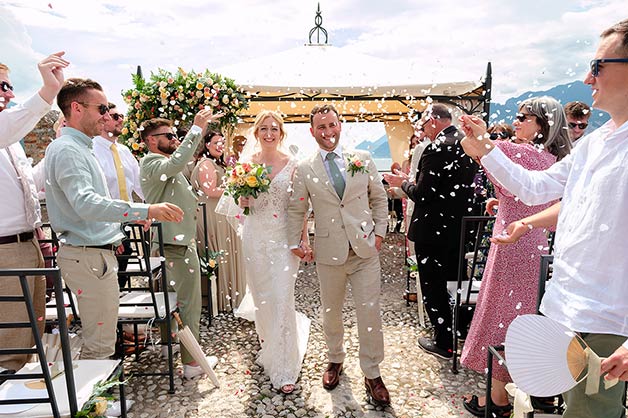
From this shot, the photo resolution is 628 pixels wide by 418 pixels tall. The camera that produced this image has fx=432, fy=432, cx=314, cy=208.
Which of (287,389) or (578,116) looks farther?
(578,116)

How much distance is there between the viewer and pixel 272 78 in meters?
7.90

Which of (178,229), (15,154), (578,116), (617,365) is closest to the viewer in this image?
(617,365)

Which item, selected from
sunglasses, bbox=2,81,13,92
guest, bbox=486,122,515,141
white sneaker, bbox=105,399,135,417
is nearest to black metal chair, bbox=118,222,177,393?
white sneaker, bbox=105,399,135,417

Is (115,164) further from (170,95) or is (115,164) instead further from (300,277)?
(300,277)

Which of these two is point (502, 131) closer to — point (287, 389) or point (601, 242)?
point (287, 389)

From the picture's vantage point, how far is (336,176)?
10.8 feet

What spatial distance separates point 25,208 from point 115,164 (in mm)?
1963

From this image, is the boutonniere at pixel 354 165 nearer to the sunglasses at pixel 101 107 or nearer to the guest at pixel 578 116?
the sunglasses at pixel 101 107

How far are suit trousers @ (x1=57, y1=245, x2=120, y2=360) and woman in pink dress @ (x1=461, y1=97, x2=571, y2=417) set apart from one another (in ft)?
8.23

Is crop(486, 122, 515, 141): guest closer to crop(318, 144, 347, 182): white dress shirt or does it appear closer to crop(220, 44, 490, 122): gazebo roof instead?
crop(220, 44, 490, 122): gazebo roof

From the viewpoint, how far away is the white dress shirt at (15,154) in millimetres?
2455

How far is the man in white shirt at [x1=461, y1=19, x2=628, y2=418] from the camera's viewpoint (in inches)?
60.1

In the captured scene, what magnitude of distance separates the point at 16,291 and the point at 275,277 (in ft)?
5.90

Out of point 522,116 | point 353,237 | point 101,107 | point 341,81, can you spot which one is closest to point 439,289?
point 353,237
